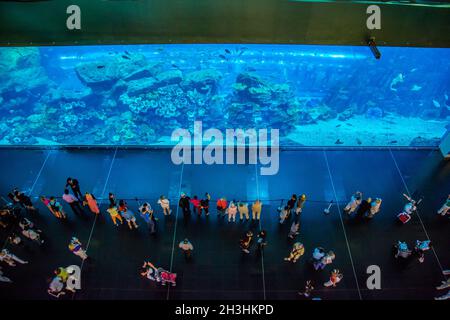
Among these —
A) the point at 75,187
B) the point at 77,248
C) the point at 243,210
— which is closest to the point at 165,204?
the point at 243,210

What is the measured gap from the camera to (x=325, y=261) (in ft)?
27.0

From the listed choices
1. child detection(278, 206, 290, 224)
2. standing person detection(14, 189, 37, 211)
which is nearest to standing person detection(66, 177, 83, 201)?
standing person detection(14, 189, 37, 211)

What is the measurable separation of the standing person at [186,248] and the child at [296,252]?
2.81m

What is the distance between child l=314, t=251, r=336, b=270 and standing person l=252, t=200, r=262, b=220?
2.20 meters

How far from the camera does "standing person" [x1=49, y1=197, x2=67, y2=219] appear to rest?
905 cm

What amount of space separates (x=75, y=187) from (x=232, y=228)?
5.24 meters

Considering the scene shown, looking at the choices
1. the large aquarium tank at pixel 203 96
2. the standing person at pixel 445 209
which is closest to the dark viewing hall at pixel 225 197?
the standing person at pixel 445 209

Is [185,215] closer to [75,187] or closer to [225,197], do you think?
[225,197]

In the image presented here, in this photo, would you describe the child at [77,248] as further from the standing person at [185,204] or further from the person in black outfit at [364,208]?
the person in black outfit at [364,208]

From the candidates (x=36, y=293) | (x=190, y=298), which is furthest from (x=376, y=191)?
(x=36, y=293)

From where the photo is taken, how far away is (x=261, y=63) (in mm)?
17109

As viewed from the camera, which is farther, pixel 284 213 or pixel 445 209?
pixel 445 209

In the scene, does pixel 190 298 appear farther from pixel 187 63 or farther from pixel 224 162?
pixel 187 63

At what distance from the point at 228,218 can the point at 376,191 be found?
18.0 ft
